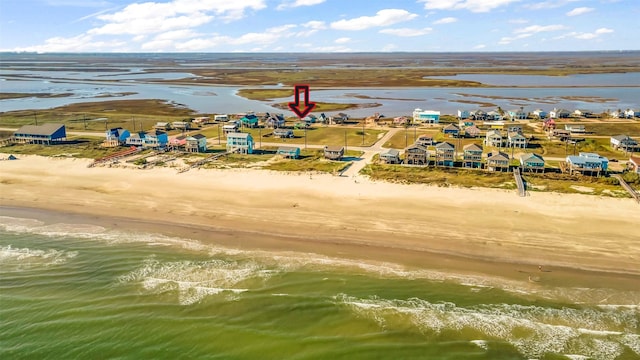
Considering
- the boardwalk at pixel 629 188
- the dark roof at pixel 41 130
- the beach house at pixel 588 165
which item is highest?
the dark roof at pixel 41 130

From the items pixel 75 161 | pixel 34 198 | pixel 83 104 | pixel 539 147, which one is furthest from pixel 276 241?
pixel 83 104

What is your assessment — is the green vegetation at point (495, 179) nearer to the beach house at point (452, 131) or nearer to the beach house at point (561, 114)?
the beach house at point (452, 131)

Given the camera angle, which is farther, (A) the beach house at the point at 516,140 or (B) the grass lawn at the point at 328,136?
(B) the grass lawn at the point at 328,136

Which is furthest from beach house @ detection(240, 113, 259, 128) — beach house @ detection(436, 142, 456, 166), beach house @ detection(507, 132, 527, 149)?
beach house @ detection(507, 132, 527, 149)

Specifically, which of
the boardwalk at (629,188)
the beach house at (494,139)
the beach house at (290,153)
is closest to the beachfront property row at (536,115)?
the beach house at (494,139)

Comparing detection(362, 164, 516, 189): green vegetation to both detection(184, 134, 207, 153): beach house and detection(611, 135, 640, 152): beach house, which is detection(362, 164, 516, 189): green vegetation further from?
detection(611, 135, 640, 152): beach house

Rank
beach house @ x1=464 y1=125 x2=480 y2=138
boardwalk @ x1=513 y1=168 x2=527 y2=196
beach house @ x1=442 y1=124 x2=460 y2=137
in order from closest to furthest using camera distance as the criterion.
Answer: boardwalk @ x1=513 y1=168 x2=527 y2=196 → beach house @ x1=464 y1=125 x2=480 y2=138 → beach house @ x1=442 y1=124 x2=460 y2=137

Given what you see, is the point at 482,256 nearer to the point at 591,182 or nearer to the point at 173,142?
the point at 591,182
